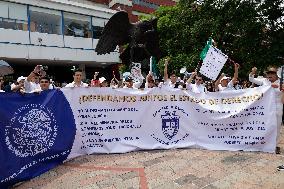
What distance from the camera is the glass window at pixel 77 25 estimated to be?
3128 centimetres

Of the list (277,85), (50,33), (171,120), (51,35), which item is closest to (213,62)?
(277,85)

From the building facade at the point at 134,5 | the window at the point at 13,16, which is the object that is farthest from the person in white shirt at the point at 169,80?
the building facade at the point at 134,5

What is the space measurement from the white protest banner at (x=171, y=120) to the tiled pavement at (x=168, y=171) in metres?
0.26

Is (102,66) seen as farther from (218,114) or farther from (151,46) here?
(218,114)

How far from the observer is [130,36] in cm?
976

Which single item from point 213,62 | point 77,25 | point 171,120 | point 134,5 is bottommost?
point 171,120

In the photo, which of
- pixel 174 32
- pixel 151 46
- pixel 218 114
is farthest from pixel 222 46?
pixel 218 114

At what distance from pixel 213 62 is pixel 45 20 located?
2674 centimetres

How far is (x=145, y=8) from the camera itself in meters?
49.0

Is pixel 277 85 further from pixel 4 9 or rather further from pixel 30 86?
pixel 4 9

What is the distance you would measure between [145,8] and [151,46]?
40914 millimetres

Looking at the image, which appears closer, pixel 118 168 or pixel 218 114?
pixel 118 168

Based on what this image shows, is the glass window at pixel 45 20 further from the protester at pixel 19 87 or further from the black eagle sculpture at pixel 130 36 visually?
the protester at pixel 19 87

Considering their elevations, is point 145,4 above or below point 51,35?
above
